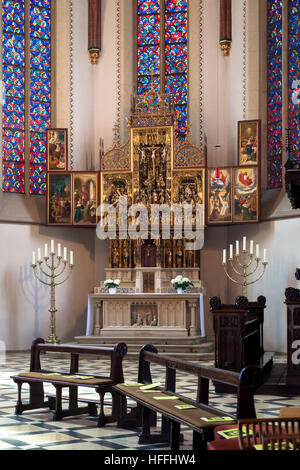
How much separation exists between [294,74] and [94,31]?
5512mm

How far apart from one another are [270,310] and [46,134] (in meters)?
7.02

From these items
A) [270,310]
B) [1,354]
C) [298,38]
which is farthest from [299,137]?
[1,354]

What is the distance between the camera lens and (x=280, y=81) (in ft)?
61.6

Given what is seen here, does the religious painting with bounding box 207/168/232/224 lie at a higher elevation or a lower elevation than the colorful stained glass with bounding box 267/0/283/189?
lower

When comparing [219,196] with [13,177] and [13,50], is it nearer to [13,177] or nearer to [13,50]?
[13,177]

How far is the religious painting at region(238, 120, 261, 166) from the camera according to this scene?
17.5 m

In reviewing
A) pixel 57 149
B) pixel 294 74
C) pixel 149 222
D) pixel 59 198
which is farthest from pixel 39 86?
pixel 294 74

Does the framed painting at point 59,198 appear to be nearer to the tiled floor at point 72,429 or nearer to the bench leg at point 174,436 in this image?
the tiled floor at point 72,429

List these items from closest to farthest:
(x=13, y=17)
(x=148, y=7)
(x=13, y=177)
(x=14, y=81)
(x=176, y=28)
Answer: (x=13, y=177)
(x=14, y=81)
(x=13, y=17)
(x=176, y=28)
(x=148, y=7)

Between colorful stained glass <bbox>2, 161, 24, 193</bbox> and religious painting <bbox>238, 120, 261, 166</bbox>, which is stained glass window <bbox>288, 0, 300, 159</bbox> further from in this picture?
colorful stained glass <bbox>2, 161, 24, 193</bbox>

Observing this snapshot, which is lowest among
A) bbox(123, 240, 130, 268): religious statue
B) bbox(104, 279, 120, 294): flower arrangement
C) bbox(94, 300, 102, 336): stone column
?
bbox(94, 300, 102, 336): stone column

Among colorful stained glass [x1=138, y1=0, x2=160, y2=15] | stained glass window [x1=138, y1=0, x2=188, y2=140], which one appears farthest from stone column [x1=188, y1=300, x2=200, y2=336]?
colorful stained glass [x1=138, y1=0, x2=160, y2=15]

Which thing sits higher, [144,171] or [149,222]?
[144,171]

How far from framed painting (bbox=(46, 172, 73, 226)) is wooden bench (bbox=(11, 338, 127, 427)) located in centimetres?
837
